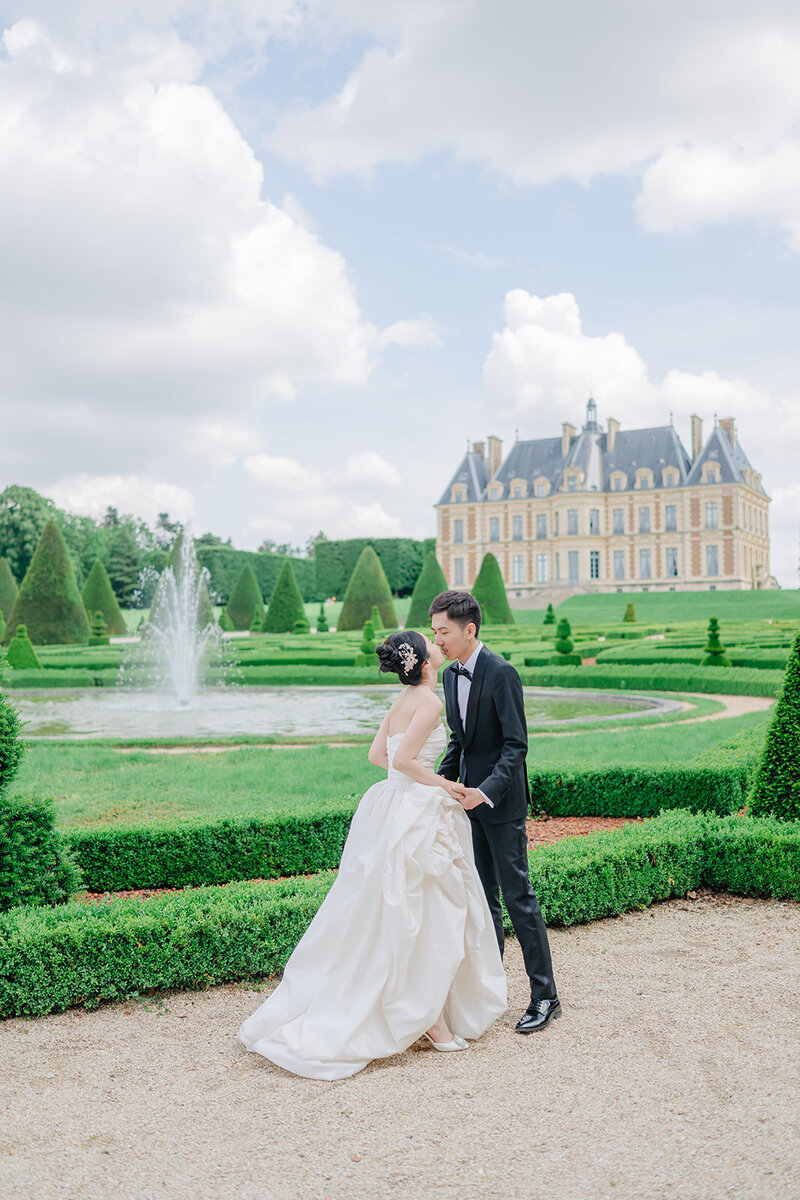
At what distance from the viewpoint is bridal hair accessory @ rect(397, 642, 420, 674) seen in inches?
117

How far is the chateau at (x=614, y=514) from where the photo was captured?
46.8m

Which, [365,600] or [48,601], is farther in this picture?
[365,600]

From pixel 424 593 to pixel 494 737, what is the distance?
29298 millimetres

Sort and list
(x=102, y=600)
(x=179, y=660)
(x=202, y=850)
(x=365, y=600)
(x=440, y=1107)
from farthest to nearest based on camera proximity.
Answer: (x=102, y=600) → (x=365, y=600) → (x=179, y=660) → (x=202, y=850) → (x=440, y=1107)

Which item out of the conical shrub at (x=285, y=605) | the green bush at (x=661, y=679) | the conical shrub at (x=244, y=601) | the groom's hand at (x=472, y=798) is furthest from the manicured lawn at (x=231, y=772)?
the conical shrub at (x=244, y=601)

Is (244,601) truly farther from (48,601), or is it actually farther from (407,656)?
(407,656)

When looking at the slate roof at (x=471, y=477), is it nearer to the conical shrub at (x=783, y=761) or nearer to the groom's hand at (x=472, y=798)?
the conical shrub at (x=783, y=761)

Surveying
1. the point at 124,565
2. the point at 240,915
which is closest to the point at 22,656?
the point at 240,915

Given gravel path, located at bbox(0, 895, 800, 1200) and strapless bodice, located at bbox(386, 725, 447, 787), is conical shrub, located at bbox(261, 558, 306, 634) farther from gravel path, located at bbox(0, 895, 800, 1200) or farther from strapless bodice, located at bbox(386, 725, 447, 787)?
strapless bodice, located at bbox(386, 725, 447, 787)

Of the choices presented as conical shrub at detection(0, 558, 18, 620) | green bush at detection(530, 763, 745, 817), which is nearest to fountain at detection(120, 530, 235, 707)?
green bush at detection(530, 763, 745, 817)

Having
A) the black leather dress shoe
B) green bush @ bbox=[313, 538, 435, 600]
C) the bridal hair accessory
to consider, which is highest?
green bush @ bbox=[313, 538, 435, 600]

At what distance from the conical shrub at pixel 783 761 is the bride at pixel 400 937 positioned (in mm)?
2683

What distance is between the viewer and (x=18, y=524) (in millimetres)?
45844

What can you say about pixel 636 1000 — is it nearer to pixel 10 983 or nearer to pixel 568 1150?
pixel 568 1150
